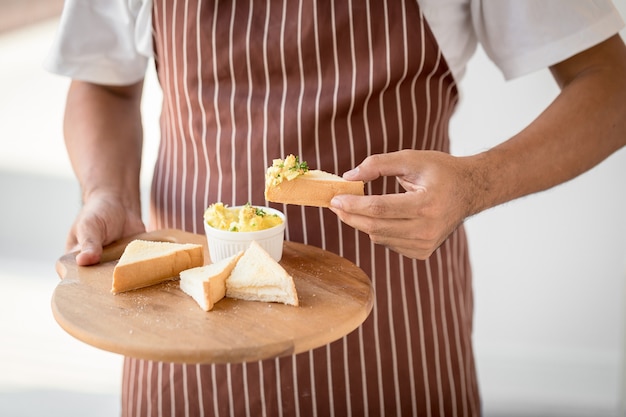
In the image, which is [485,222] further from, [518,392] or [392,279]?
[392,279]

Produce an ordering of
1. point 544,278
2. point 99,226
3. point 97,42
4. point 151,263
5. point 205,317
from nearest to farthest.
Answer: point 205,317 < point 151,263 < point 99,226 < point 97,42 < point 544,278

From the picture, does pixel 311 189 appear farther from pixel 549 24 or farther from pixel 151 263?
pixel 549 24

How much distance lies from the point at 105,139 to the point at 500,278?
6.41ft

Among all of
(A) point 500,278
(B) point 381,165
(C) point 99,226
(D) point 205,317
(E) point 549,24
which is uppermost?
(E) point 549,24

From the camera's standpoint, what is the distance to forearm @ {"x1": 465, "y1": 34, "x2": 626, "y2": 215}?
4.64ft

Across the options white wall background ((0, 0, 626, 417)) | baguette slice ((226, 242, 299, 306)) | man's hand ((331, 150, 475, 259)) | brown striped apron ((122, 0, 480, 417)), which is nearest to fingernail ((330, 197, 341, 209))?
man's hand ((331, 150, 475, 259))

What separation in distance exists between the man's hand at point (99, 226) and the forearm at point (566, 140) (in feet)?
2.60

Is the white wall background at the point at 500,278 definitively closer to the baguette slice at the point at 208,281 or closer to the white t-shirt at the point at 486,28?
the white t-shirt at the point at 486,28

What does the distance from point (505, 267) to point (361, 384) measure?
5.52 ft

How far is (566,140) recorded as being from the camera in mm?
1493

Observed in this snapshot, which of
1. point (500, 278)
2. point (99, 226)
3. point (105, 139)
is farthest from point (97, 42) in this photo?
point (500, 278)

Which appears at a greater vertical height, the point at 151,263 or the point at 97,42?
the point at 97,42

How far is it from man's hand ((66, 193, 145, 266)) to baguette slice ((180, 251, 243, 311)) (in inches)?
9.6

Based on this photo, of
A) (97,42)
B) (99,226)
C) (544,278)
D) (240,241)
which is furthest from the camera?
(544,278)
